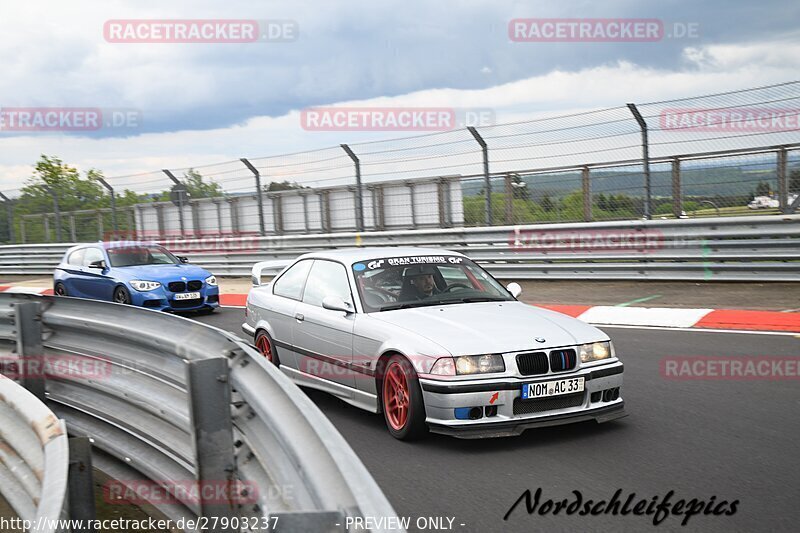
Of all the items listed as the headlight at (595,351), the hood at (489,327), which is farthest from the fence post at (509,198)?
the headlight at (595,351)

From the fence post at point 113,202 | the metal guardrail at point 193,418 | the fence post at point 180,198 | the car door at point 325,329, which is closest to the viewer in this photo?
the metal guardrail at point 193,418

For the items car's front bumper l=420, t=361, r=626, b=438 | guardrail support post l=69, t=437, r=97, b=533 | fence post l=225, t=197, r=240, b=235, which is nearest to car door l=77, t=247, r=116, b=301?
fence post l=225, t=197, r=240, b=235

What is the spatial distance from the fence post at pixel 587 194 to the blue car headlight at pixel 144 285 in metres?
7.16

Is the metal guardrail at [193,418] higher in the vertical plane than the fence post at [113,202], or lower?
lower

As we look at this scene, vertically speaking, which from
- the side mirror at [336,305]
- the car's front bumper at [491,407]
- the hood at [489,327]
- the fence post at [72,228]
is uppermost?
the fence post at [72,228]

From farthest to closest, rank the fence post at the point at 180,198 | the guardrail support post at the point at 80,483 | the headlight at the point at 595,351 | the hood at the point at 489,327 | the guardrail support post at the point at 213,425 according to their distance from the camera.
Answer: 1. the fence post at the point at 180,198
2. the headlight at the point at 595,351
3. the hood at the point at 489,327
4. the guardrail support post at the point at 80,483
5. the guardrail support post at the point at 213,425

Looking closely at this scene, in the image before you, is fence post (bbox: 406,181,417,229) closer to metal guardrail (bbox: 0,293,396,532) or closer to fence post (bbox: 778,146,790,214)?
fence post (bbox: 778,146,790,214)

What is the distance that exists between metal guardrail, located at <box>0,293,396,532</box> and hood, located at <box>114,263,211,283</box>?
26.2 feet

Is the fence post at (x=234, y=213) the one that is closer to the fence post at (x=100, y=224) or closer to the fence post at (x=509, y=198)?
the fence post at (x=100, y=224)

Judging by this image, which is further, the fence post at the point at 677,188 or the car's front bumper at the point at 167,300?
the car's front bumper at the point at 167,300

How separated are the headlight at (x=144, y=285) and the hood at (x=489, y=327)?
8.30 meters

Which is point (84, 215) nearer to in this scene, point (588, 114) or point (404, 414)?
point (588, 114)

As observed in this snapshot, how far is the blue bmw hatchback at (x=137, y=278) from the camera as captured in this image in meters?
14.0

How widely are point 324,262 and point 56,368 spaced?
2.59m
